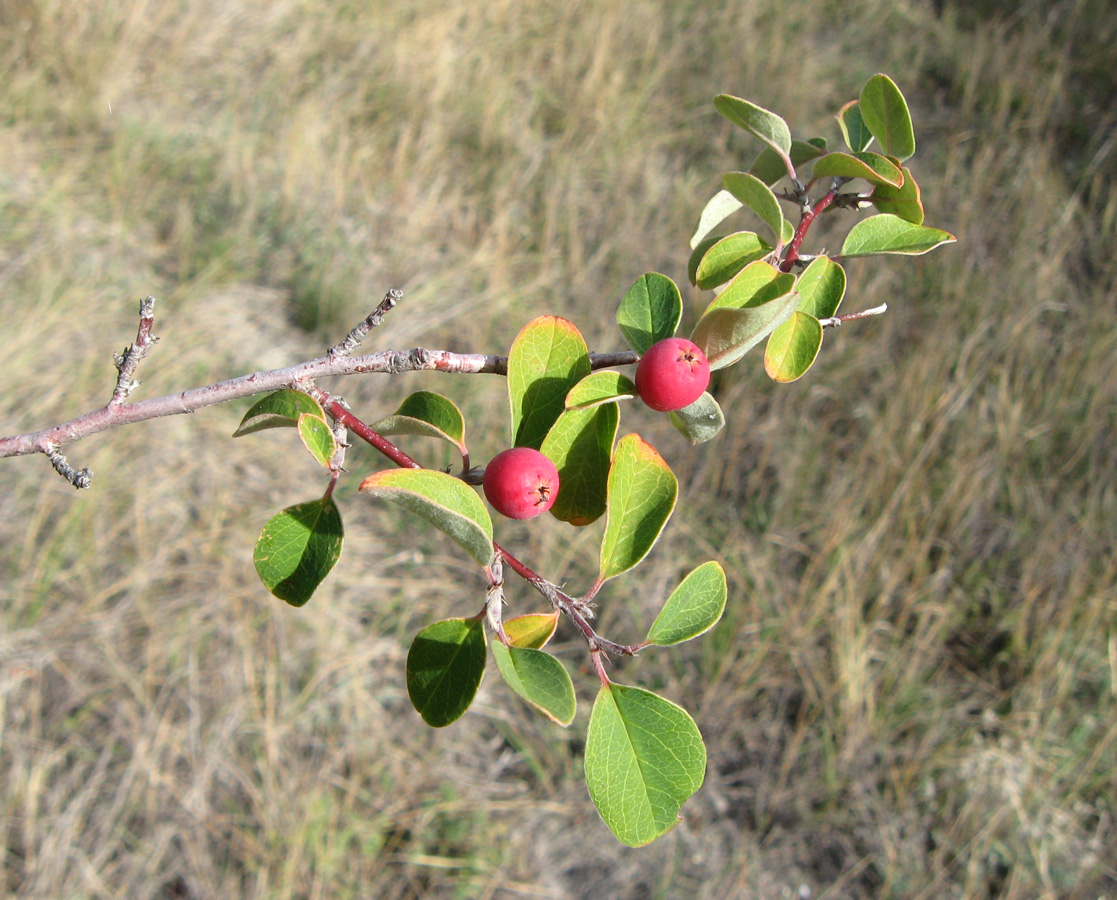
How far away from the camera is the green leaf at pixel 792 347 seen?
57 centimetres

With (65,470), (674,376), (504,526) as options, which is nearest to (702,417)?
(674,376)

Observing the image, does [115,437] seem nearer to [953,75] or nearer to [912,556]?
[912,556]

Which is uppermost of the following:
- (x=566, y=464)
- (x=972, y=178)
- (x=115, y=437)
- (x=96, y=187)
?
(x=566, y=464)

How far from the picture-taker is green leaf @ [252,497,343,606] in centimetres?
55

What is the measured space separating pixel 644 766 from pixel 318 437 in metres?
0.30

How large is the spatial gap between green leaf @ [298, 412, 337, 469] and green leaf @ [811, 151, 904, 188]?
414mm

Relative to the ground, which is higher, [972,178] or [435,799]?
[972,178]

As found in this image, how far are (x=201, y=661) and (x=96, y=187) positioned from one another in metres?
2.09

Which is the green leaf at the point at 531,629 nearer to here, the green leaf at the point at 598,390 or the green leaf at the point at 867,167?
the green leaf at the point at 598,390

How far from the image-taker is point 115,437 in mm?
2484

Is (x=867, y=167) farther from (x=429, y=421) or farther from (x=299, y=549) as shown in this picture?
(x=299, y=549)

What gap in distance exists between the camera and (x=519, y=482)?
0.47m

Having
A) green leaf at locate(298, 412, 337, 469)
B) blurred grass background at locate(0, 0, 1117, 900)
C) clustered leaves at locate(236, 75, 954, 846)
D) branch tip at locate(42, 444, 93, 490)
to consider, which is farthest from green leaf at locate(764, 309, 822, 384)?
blurred grass background at locate(0, 0, 1117, 900)

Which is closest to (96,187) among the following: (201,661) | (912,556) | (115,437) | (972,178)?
(115,437)
